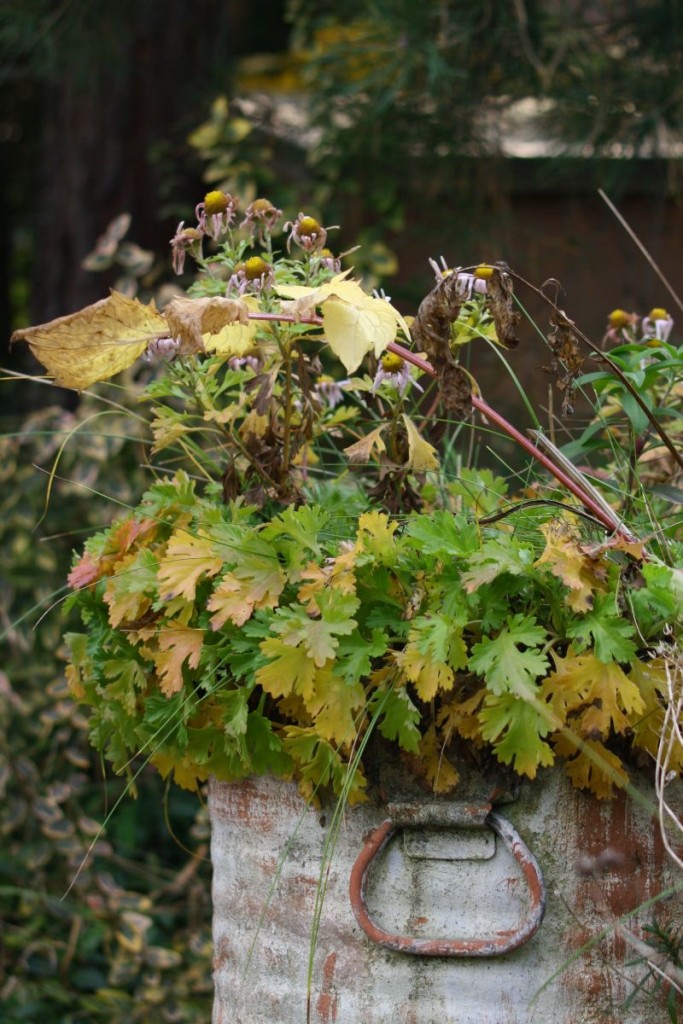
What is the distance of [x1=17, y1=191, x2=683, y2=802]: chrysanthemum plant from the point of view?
1.02m

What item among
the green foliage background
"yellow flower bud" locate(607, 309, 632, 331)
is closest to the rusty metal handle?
"yellow flower bud" locate(607, 309, 632, 331)

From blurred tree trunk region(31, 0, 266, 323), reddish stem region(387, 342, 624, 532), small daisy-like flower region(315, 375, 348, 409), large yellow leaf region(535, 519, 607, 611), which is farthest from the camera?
blurred tree trunk region(31, 0, 266, 323)

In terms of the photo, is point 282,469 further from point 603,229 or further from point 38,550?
point 603,229

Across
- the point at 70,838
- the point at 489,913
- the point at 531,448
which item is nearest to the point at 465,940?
the point at 489,913

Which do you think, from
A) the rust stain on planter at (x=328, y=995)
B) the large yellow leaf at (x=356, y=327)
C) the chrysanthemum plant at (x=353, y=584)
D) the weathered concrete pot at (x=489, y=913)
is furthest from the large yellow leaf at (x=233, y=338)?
the rust stain on planter at (x=328, y=995)

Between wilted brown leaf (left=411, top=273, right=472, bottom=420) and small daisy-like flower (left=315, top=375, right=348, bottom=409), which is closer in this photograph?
wilted brown leaf (left=411, top=273, right=472, bottom=420)

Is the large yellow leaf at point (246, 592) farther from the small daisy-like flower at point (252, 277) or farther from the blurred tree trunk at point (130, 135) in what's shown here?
the blurred tree trunk at point (130, 135)

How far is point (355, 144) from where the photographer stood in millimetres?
3117

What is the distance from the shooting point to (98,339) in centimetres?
118

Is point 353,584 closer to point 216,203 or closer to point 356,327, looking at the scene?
point 356,327

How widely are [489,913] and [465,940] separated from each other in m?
0.03

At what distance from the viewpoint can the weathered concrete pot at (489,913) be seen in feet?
3.51

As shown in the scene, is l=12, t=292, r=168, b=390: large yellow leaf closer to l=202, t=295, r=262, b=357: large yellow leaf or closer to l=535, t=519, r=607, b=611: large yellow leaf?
l=202, t=295, r=262, b=357: large yellow leaf

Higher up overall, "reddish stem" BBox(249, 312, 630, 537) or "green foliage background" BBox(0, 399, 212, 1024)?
"reddish stem" BBox(249, 312, 630, 537)
